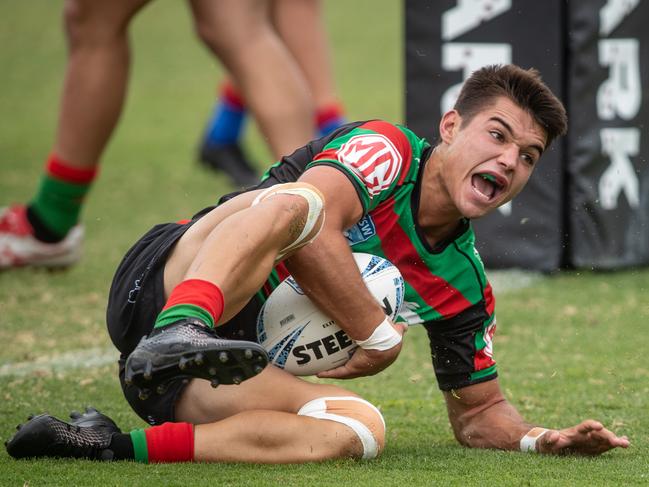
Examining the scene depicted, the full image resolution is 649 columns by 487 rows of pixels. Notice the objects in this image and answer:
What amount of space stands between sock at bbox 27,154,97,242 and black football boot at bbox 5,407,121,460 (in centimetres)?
246

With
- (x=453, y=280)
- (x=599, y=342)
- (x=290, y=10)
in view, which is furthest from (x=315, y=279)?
(x=290, y=10)

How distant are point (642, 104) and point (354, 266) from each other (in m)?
3.15

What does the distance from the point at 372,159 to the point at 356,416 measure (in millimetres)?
634

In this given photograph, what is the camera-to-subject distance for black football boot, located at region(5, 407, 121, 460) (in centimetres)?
300

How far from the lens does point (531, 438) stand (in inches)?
130

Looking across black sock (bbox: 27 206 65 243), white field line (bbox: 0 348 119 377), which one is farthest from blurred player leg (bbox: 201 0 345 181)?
white field line (bbox: 0 348 119 377)

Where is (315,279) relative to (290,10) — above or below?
above

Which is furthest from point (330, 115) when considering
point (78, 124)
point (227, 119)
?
point (78, 124)

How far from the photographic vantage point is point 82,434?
3072 millimetres

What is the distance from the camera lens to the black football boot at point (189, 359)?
259 cm

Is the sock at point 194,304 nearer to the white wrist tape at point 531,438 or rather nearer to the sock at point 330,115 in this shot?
the white wrist tape at point 531,438

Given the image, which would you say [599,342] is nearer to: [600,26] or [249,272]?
[600,26]

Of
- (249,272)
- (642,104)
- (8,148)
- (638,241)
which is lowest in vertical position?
(8,148)

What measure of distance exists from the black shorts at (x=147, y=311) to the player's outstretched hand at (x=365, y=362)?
10.1 inches
